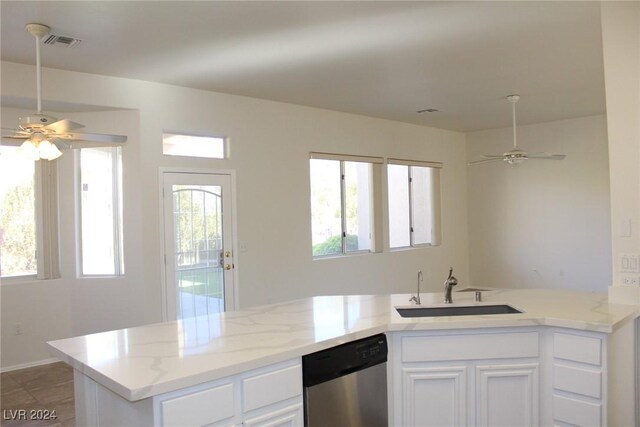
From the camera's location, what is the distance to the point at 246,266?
553 cm

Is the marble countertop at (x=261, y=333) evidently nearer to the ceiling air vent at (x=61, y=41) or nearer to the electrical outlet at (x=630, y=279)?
the electrical outlet at (x=630, y=279)

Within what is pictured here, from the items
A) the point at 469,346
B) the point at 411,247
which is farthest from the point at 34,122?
the point at 411,247

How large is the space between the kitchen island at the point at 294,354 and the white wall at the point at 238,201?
98.3 inches

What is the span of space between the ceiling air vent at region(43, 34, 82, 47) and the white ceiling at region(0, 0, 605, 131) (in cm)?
10

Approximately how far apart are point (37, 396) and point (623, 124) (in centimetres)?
470

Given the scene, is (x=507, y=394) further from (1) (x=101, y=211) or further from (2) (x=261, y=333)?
(1) (x=101, y=211)

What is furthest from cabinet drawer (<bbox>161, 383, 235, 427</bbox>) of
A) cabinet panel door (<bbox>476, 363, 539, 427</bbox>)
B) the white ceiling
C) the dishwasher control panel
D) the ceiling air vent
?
the ceiling air vent

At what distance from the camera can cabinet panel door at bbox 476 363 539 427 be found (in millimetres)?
2525

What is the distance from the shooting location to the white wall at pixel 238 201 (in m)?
4.62

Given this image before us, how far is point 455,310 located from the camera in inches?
112

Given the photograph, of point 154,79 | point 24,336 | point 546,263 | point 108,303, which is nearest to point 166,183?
point 154,79

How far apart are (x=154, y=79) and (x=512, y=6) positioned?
3.30 meters

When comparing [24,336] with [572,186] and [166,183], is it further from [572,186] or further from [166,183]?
[572,186]

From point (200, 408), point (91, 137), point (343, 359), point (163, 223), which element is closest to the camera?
point (200, 408)
